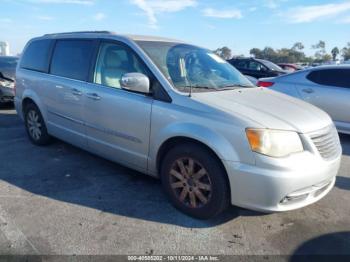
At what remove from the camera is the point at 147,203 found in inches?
144

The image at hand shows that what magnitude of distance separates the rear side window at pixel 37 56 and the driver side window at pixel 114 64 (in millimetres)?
1426

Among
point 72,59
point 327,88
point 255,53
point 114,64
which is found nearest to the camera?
→ point 114,64

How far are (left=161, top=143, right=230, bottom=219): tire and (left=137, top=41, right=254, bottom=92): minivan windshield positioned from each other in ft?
2.27

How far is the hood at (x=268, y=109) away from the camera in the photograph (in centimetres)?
300

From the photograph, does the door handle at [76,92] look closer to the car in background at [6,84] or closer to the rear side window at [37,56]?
the rear side window at [37,56]

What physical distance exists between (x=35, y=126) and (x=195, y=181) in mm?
3406

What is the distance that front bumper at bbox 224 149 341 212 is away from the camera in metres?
2.84

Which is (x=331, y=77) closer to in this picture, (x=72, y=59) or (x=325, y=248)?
(x=325, y=248)

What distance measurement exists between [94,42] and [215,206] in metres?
2.59

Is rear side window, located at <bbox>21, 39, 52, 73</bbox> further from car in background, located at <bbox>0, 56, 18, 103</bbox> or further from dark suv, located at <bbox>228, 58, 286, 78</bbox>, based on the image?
dark suv, located at <bbox>228, 58, 286, 78</bbox>

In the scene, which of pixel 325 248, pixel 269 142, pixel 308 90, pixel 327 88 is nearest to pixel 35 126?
pixel 269 142

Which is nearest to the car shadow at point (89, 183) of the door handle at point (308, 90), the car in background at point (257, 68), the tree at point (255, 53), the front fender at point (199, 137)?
the front fender at point (199, 137)

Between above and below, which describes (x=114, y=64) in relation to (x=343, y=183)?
above

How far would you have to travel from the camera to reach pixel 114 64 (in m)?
4.07
